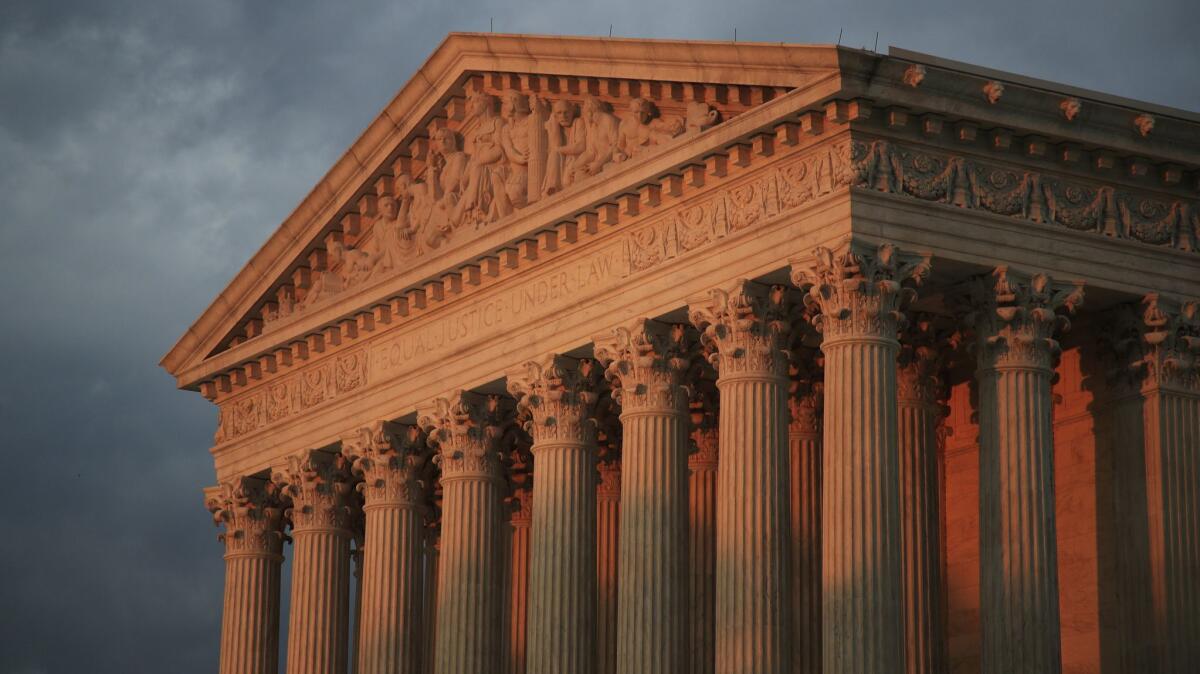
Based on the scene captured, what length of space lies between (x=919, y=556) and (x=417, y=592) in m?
13.5

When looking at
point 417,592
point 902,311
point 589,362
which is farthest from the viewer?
point 417,592

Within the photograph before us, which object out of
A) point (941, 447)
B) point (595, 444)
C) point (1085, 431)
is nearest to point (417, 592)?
point (595, 444)

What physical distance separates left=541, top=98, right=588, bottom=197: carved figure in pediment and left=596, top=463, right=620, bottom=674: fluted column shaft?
8.44 metres

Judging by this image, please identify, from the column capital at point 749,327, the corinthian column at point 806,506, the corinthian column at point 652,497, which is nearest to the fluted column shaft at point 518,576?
the corinthian column at point 806,506

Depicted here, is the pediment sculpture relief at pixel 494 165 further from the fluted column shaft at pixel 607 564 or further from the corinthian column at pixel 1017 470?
the corinthian column at pixel 1017 470

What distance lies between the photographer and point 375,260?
205 feet

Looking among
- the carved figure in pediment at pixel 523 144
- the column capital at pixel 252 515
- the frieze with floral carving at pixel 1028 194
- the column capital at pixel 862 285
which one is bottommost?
the column capital at pixel 252 515

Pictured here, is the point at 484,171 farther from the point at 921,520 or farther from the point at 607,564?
the point at 921,520

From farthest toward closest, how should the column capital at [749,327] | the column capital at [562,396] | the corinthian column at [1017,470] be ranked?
the column capital at [562,396]
the column capital at [749,327]
the corinthian column at [1017,470]

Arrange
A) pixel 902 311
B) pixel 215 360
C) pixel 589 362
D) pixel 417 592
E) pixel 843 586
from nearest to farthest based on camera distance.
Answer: pixel 843 586 → pixel 902 311 → pixel 589 362 → pixel 417 592 → pixel 215 360

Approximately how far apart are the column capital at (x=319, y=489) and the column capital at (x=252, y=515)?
5.80ft

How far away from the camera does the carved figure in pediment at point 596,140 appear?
54969mm

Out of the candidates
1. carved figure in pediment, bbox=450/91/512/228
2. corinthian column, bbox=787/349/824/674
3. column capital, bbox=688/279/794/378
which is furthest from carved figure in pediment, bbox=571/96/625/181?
corinthian column, bbox=787/349/824/674

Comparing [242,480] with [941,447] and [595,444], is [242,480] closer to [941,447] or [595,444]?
[595,444]
